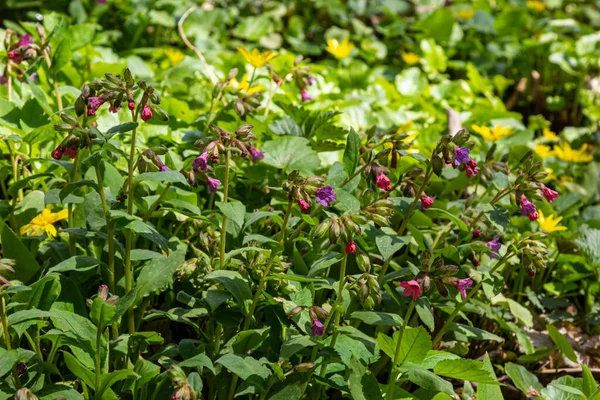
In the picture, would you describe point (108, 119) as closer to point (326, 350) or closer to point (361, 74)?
point (326, 350)

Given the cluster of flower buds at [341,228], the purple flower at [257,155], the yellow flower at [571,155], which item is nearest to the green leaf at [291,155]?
the purple flower at [257,155]

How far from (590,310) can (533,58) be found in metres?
2.60


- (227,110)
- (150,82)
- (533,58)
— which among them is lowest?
(533,58)

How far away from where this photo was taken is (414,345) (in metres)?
1.77

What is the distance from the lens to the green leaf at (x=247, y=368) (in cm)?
168

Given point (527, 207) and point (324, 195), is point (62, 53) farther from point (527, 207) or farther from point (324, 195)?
point (527, 207)

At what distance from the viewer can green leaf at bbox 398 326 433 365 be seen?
1761 mm

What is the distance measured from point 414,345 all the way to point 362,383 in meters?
0.14

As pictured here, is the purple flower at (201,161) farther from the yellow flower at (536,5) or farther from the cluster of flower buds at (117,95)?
the yellow flower at (536,5)

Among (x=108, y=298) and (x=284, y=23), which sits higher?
(x=108, y=298)

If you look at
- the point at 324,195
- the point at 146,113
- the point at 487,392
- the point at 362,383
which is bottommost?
the point at 487,392

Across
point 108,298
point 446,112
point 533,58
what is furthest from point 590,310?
point 533,58

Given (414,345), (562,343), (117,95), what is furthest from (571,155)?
(117,95)

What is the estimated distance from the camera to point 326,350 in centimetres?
182
